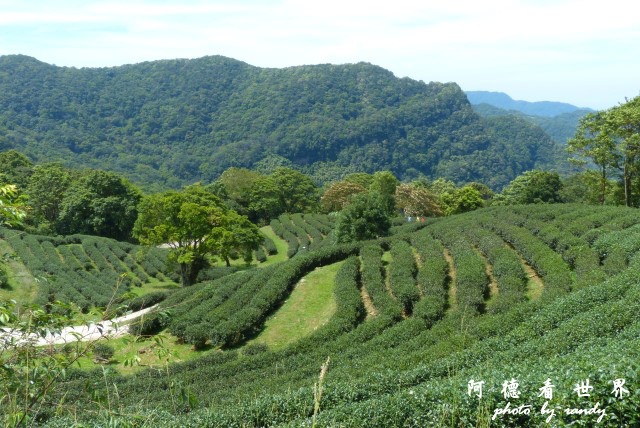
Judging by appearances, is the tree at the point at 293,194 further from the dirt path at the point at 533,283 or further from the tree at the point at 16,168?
the dirt path at the point at 533,283

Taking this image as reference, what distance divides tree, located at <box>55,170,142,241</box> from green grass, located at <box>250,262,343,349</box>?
38.4m

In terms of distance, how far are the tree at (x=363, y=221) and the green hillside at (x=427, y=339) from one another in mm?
3398

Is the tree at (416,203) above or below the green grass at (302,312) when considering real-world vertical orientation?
above

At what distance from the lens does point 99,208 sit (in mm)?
58906

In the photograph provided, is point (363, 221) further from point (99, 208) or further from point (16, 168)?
point (16, 168)

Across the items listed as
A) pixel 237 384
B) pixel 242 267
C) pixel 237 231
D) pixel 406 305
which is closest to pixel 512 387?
pixel 237 384

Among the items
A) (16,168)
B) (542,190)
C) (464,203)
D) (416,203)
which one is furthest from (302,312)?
(16,168)

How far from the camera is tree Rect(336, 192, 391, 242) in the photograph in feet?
117

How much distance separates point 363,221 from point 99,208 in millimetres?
36661

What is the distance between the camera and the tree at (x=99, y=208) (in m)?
59.2

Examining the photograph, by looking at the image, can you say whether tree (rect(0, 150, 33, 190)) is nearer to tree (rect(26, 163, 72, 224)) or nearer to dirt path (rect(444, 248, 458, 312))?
tree (rect(26, 163, 72, 224))

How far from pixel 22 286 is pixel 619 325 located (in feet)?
122

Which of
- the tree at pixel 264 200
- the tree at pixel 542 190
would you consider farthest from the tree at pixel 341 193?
the tree at pixel 542 190

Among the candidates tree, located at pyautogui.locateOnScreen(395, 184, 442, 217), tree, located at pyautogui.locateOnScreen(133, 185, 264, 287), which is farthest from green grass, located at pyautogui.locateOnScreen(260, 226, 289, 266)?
tree, located at pyautogui.locateOnScreen(395, 184, 442, 217)
